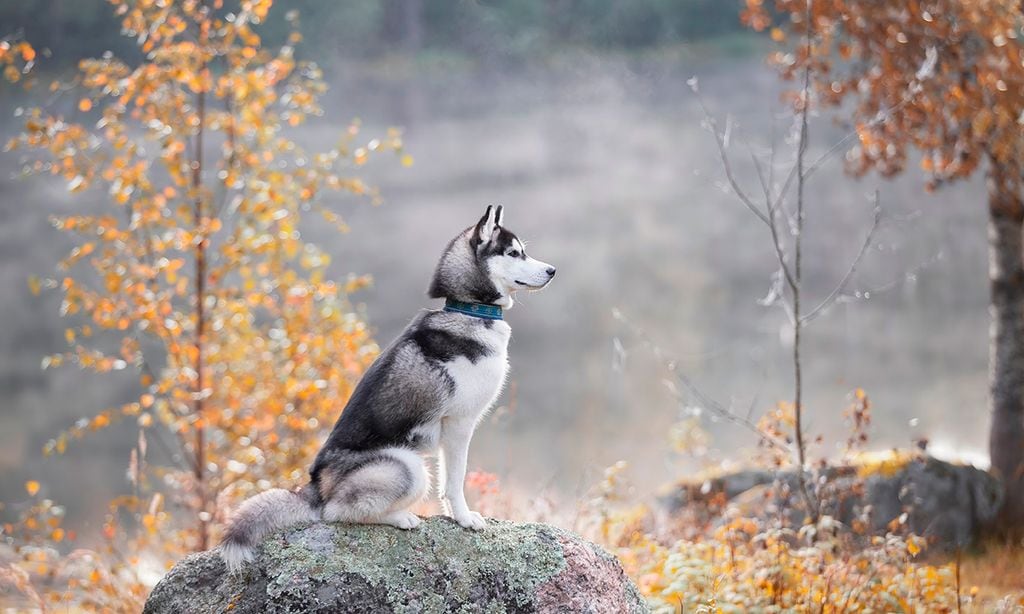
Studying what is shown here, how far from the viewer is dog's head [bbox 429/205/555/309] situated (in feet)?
13.5

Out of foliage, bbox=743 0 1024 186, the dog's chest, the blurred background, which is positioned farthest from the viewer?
the blurred background

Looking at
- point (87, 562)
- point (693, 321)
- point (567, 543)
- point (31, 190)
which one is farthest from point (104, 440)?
point (567, 543)

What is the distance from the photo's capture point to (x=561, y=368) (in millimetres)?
16344

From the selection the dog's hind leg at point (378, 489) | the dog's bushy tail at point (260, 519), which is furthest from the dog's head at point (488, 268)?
the dog's bushy tail at point (260, 519)

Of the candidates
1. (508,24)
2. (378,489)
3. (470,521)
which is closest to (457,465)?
(470,521)

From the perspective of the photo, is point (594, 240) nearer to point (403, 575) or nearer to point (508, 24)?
point (508, 24)

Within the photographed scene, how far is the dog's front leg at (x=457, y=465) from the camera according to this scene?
4070 mm

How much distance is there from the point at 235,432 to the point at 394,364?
Result: 383 centimetres

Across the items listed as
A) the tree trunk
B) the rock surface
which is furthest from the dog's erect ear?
the tree trunk

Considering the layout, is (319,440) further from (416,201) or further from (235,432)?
(416,201)

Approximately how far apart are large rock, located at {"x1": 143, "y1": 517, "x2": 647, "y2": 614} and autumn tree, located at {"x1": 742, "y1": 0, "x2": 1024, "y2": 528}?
4089mm

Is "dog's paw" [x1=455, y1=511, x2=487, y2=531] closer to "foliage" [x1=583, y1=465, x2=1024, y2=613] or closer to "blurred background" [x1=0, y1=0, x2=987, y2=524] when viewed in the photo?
"foliage" [x1=583, y1=465, x2=1024, y2=613]

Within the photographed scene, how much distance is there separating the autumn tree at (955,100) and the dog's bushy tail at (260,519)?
15.0ft

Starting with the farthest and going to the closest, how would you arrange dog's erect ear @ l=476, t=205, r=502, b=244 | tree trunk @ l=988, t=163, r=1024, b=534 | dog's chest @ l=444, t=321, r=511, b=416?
1. tree trunk @ l=988, t=163, r=1024, b=534
2. dog's erect ear @ l=476, t=205, r=502, b=244
3. dog's chest @ l=444, t=321, r=511, b=416
